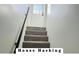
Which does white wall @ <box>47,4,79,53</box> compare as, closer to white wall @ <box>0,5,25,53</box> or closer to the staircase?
the staircase

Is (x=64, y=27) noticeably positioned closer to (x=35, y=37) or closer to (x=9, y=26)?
(x=35, y=37)

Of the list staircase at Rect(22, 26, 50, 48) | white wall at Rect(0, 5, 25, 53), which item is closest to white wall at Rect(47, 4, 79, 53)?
staircase at Rect(22, 26, 50, 48)

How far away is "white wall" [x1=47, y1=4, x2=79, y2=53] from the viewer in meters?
2.00

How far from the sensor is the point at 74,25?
6.65ft

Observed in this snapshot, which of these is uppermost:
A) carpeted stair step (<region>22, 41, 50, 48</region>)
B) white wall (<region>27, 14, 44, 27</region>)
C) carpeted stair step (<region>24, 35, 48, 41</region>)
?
white wall (<region>27, 14, 44, 27</region>)

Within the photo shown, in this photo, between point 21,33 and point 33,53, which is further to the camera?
point 21,33

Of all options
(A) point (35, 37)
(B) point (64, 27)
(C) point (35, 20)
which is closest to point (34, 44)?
(A) point (35, 37)

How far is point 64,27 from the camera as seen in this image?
2062mm

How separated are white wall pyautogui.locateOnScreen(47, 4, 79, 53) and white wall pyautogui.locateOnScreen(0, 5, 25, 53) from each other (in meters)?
0.40

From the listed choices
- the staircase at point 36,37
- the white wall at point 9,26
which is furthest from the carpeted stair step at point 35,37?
the white wall at point 9,26

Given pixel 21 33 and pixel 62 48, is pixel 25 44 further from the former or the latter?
pixel 62 48
